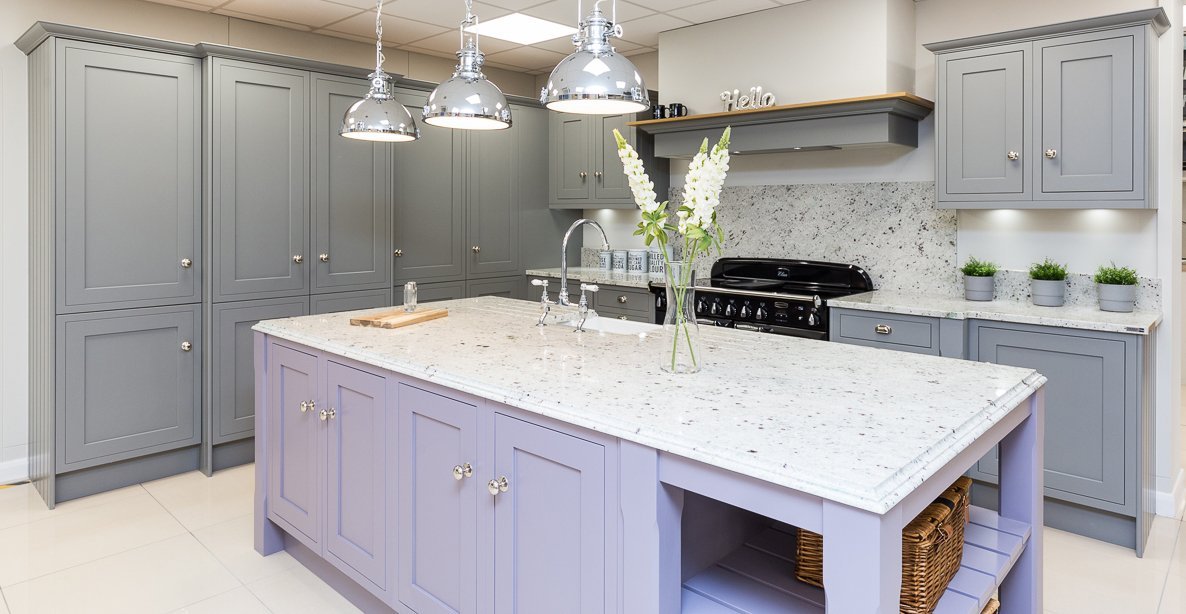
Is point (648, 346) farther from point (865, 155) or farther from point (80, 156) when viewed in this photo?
point (80, 156)

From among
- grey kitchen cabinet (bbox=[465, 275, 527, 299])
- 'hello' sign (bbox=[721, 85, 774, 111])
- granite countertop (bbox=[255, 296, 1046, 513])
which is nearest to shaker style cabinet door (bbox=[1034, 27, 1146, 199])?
'hello' sign (bbox=[721, 85, 774, 111])

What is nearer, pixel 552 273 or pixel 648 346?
pixel 648 346

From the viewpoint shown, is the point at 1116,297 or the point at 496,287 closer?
the point at 1116,297

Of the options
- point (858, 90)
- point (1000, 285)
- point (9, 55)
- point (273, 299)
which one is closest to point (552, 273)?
point (273, 299)

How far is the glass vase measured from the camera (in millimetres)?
1968

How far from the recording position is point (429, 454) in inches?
84.4

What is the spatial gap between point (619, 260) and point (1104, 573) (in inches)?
137

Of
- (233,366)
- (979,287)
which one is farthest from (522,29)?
(979,287)

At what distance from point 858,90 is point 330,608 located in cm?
344

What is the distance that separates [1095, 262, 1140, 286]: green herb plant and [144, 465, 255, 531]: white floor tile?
157 inches

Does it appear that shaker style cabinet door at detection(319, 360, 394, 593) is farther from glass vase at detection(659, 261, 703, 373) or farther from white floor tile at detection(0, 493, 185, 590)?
white floor tile at detection(0, 493, 185, 590)

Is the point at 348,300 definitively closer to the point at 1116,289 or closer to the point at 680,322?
the point at 680,322

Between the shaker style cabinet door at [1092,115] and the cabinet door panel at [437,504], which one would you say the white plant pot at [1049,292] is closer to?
the shaker style cabinet door at [1092,115]

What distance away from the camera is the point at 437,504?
6.93 ft
